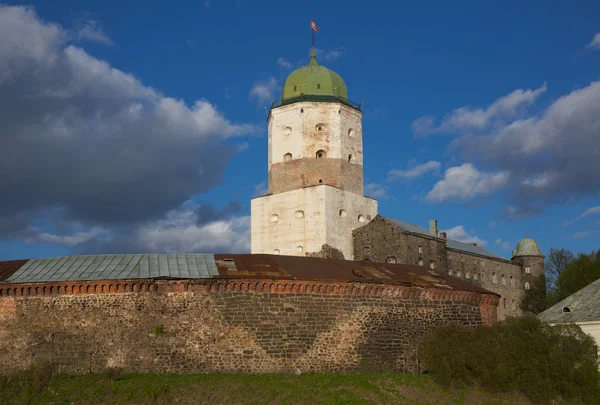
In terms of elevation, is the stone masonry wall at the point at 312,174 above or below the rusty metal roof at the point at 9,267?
above

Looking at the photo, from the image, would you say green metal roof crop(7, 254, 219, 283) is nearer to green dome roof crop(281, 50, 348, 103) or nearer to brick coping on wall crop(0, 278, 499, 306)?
brick coping on wall crop(0, 278, 499, 306)

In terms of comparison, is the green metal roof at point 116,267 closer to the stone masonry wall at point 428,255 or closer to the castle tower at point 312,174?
the castle tower at point 312,174

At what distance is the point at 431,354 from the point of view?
31.7 m

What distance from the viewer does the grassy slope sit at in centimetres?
2777

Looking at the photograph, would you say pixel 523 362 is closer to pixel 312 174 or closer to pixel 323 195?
pixel 323 195

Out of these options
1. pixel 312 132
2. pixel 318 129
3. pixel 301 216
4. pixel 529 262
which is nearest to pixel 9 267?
pixel 301 216

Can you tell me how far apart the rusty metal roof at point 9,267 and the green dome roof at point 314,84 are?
26.9 metres

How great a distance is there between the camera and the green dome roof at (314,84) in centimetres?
5703

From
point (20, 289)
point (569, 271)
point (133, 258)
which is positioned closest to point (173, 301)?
point (133, 258)

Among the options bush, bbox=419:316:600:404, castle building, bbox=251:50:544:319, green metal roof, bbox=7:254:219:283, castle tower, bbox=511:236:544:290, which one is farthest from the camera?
castle tower, bbox=511:236:544:290

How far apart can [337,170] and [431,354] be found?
25363 millimetres

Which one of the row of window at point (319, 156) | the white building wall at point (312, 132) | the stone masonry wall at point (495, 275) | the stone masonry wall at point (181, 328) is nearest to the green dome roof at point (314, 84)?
the white building wall at point (312, 132)

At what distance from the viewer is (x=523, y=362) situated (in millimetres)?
30578

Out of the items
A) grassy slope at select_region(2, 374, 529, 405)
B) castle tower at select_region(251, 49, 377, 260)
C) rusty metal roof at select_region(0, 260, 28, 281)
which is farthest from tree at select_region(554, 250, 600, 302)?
rusty metal roof at select_region(0, 260, 28, 281)
